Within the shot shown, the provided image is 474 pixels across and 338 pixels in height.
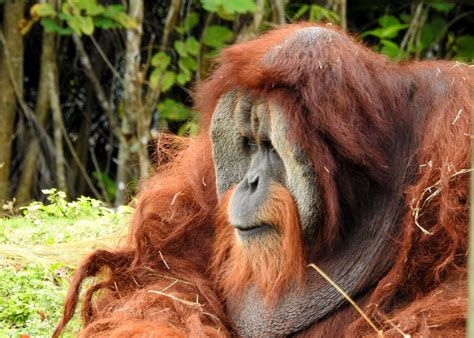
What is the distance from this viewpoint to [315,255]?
3.24m

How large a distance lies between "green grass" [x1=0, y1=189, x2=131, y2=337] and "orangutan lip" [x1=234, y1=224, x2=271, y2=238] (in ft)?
2.79

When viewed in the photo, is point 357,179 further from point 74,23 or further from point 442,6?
point 442,6

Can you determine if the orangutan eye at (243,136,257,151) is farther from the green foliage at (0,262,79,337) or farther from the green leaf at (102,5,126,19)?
the green leaf at (102,5,126,19)

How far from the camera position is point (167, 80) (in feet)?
21.8

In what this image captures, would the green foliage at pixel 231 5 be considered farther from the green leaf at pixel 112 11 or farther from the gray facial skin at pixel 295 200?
the gray facial skin at pixel 295 200

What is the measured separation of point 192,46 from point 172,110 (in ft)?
1.40

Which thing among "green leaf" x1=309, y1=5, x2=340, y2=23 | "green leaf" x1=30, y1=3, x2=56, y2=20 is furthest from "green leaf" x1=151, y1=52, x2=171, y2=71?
"green leaf" x1=309, y1=5, x2=340, y2=23

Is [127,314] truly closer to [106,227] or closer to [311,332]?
[311,332]

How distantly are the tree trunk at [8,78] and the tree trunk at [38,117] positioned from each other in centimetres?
12

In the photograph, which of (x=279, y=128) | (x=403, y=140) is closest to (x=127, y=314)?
(x=279, y=128)

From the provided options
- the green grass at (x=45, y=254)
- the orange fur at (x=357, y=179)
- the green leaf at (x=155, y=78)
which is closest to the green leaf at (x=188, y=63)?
the green leaf at (x=155, y=78)

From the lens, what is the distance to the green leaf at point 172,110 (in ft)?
22.4

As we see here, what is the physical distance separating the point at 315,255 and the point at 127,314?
63 centimetres

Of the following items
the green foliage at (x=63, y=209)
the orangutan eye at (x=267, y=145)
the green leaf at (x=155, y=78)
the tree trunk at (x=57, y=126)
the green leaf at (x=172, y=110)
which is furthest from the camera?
the tree trunk at (x=57, y=126)
